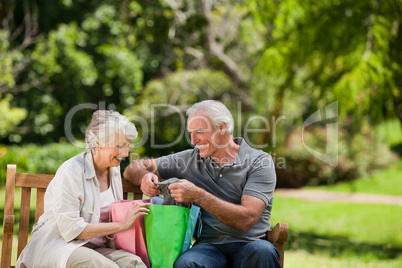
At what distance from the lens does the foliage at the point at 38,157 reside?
11.4 meters

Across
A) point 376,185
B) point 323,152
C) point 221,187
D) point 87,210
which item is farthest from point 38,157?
point 87,210

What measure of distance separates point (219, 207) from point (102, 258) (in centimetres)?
71

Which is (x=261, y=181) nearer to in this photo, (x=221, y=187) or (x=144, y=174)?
(x=221, y=187)

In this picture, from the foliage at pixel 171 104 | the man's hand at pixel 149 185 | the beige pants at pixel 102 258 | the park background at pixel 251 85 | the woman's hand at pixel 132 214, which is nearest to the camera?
the beige pants at pixel 102 258

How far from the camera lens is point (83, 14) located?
14227 millimetres

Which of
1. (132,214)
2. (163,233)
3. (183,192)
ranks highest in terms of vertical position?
(183,192)

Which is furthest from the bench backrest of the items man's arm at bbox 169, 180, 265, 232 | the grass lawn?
the grass lawn

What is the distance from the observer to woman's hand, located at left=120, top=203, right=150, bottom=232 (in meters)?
2.86

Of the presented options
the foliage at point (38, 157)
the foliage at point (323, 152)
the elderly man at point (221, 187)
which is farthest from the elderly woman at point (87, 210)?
the foliage at point (323, 152)

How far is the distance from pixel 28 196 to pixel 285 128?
11507 millimetres

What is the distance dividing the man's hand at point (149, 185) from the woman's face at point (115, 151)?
0.86ft

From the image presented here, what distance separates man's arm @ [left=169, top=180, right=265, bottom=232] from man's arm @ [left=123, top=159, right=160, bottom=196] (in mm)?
281

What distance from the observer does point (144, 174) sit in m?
3.37

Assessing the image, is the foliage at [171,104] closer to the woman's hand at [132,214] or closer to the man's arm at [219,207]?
the man's arm at [219,207]
